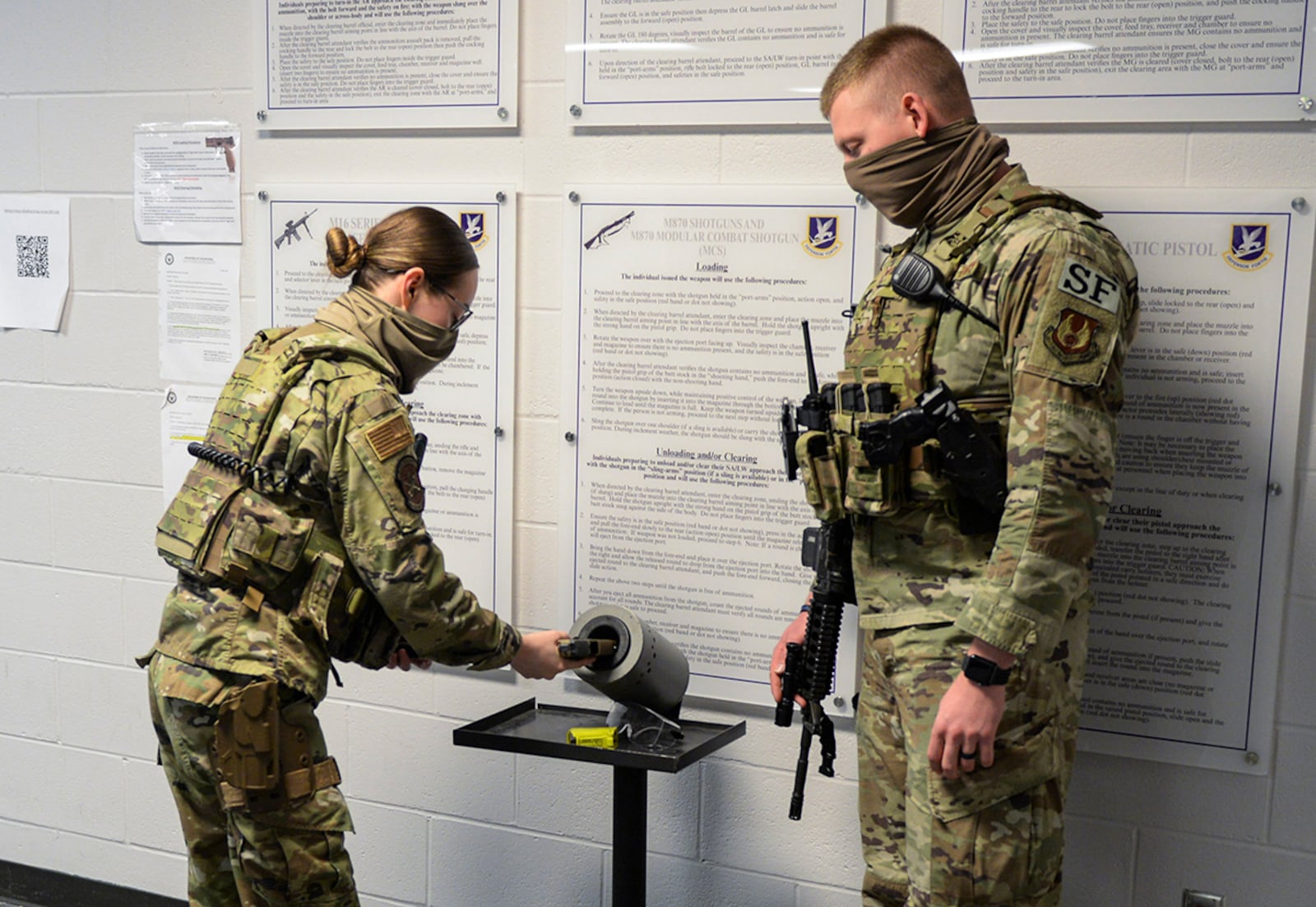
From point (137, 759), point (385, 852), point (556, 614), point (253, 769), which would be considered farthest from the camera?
point (137, 759)

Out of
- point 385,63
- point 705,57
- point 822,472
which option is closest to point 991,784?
point 822,472

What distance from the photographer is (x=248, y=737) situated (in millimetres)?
1704

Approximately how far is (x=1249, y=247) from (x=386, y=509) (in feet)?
4.45

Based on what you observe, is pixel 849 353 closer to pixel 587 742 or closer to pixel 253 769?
pixel 587 742

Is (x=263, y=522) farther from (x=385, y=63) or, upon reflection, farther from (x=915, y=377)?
(x=385, y=63)

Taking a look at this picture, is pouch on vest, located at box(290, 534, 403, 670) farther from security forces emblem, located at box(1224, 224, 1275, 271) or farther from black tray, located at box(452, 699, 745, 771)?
security forces emblem, located at box(1224, 224, 1275, 271)

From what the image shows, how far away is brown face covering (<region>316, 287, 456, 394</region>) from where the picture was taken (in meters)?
1.84

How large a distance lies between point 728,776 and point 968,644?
828 millimetres

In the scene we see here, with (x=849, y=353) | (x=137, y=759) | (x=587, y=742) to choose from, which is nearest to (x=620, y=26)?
(x=849, y=353)

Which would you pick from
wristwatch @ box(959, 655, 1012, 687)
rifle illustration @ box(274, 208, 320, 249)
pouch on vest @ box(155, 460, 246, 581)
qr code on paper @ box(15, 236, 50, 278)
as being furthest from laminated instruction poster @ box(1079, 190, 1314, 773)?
qr code on paper @ box(15, 236, 50, 278)

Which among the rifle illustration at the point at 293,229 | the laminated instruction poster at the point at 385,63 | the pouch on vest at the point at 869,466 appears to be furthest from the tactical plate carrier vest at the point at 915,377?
the rifle illustration at the point at 293,229

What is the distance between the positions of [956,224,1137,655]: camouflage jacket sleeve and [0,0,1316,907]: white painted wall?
21.2 inches

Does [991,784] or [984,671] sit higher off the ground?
[984,671]

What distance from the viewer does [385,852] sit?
258cm
